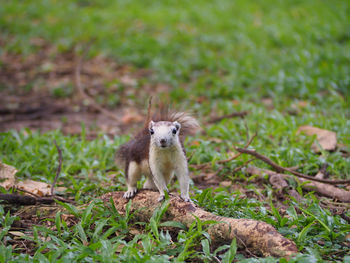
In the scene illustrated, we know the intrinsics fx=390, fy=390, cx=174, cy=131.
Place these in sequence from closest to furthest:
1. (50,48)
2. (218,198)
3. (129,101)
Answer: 1. (218,198)
2. (129,101)
3. (50,48)

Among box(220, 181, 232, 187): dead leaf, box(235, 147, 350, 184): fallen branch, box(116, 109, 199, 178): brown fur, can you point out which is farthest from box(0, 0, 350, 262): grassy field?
box(116, 109, 199, 178): brown fur

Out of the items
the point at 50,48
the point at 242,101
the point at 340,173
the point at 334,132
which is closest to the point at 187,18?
the point at 50,48

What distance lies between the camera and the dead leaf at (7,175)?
13.0 feet

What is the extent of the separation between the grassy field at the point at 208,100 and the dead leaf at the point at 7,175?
0.18m

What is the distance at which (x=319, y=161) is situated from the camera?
4402 millimetres

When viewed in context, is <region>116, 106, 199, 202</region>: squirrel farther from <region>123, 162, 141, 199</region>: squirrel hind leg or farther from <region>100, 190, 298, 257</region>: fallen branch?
<region>100, 190, 298, 257</region>: fallen branch

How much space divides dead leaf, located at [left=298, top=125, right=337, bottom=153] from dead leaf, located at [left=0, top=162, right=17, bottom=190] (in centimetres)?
347

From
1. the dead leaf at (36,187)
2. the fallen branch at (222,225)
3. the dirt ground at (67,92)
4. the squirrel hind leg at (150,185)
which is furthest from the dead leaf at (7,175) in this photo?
the dirt ground at (67,92)

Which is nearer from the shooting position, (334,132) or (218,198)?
(218,198)

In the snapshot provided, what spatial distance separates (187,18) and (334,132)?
649 cm

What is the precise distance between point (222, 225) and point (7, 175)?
2.39 m

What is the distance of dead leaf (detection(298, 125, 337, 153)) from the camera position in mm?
A: 4727

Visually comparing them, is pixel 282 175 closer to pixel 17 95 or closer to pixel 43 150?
pixel 43 150

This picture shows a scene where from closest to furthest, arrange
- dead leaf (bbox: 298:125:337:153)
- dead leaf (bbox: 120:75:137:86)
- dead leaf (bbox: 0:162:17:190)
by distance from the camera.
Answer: dead leaf (bbox: 0:162:17:190)
dead leaf (bbox: 298:125:337:153)
dead leaf (bbox: 120:75:137:86)
